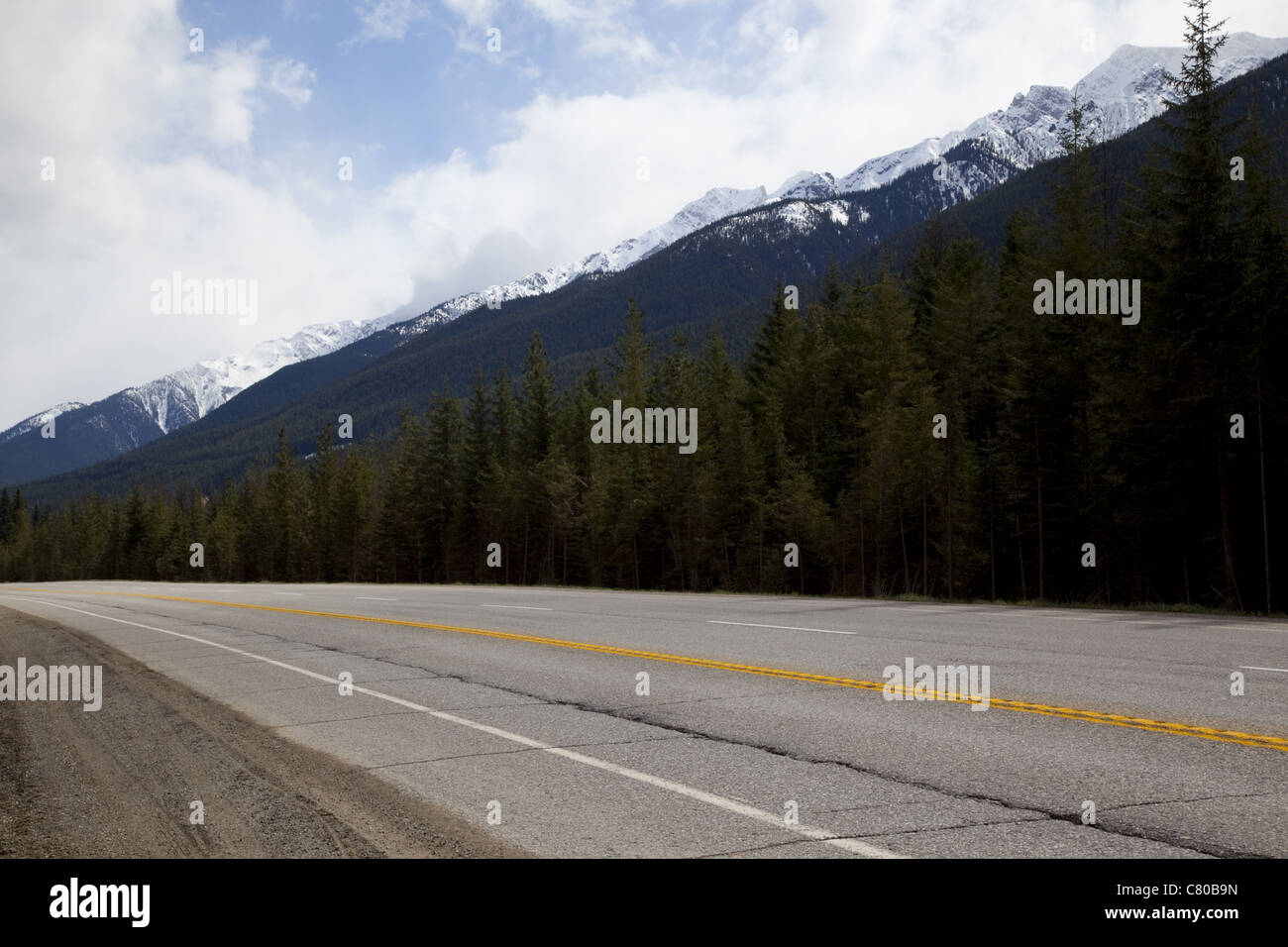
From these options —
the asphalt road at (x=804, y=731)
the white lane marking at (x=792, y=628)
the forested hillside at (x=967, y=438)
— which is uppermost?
the forested hillside at (x=967, y=438)

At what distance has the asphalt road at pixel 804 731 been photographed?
483 cm

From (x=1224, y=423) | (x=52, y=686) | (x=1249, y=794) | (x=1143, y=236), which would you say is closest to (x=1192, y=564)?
(x=1224, y=423)

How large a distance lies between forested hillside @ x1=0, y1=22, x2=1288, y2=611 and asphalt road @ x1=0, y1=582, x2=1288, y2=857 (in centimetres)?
1242

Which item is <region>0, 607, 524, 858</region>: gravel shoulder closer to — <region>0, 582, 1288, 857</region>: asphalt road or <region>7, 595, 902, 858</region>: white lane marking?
<region>0, 582, 1288, 857</region>: asphalt road

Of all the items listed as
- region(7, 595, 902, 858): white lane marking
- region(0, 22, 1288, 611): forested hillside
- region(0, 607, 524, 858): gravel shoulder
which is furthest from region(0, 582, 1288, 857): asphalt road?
region(0, 22, 1288, 611): forested hillside

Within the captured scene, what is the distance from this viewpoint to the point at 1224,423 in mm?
24500

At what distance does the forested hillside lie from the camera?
80.6ft

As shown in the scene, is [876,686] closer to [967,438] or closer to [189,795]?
[189,795]

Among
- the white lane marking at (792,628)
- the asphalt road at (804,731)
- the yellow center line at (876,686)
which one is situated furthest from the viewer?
the white lane marking at (792,628)

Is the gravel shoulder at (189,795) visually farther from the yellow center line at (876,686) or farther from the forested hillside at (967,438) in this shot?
the forested hillside at (967,438)

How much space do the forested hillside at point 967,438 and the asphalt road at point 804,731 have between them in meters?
12.4

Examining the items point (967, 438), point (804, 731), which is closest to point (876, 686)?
point (804, 731)

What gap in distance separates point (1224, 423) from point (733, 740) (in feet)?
77.0

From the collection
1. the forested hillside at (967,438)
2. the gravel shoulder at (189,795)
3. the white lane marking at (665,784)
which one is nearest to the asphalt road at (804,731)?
the white lane marking at (665,784)
